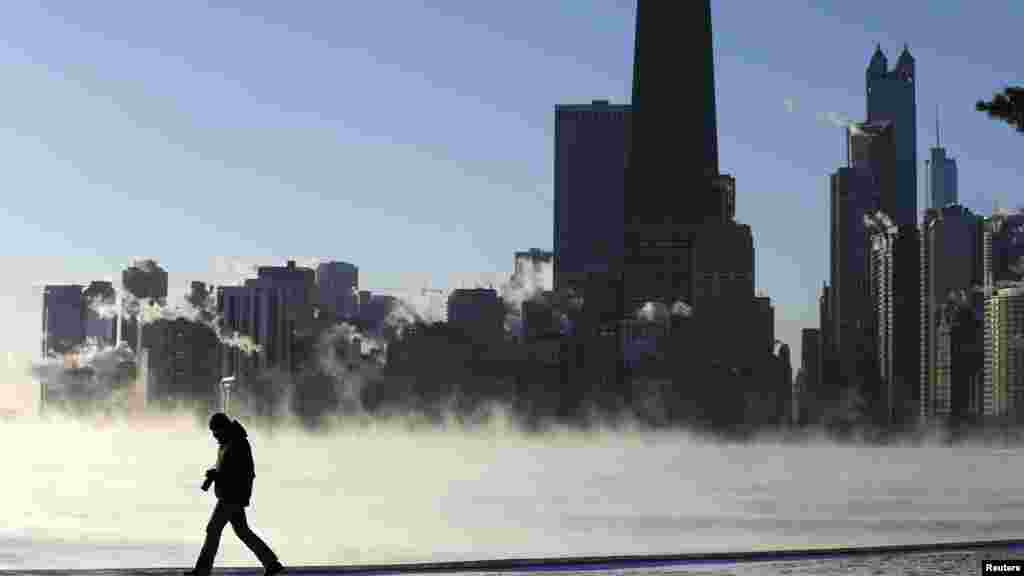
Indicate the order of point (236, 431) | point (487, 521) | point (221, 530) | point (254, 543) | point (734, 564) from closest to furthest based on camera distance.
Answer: point (236, 431), point (221, 530), point (254, 543), point (734, 564), point (487, 521)

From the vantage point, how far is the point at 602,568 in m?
23.2

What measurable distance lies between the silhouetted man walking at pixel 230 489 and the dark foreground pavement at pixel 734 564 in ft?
1.88

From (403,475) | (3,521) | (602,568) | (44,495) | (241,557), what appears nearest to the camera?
(602,568)

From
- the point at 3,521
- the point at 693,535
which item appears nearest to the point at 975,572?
the point at 693,535

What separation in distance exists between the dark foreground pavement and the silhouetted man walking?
0.57 metres

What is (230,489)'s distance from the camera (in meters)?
21.1

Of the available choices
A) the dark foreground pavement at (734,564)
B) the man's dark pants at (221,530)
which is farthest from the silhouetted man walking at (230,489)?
the dark foreground pavement at (734,564)

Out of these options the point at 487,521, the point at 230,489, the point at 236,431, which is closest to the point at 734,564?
the point at 230,489

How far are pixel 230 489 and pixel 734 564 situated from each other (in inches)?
291

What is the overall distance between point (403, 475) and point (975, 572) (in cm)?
15744

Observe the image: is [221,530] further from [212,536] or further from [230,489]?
[230,489]

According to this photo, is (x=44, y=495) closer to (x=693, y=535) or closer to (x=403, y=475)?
(x=693, y=535)

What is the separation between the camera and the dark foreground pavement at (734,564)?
22.1 meters

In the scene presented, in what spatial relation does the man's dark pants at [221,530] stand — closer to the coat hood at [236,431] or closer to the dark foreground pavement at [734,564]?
the dark foreground pavement at [734,564]
